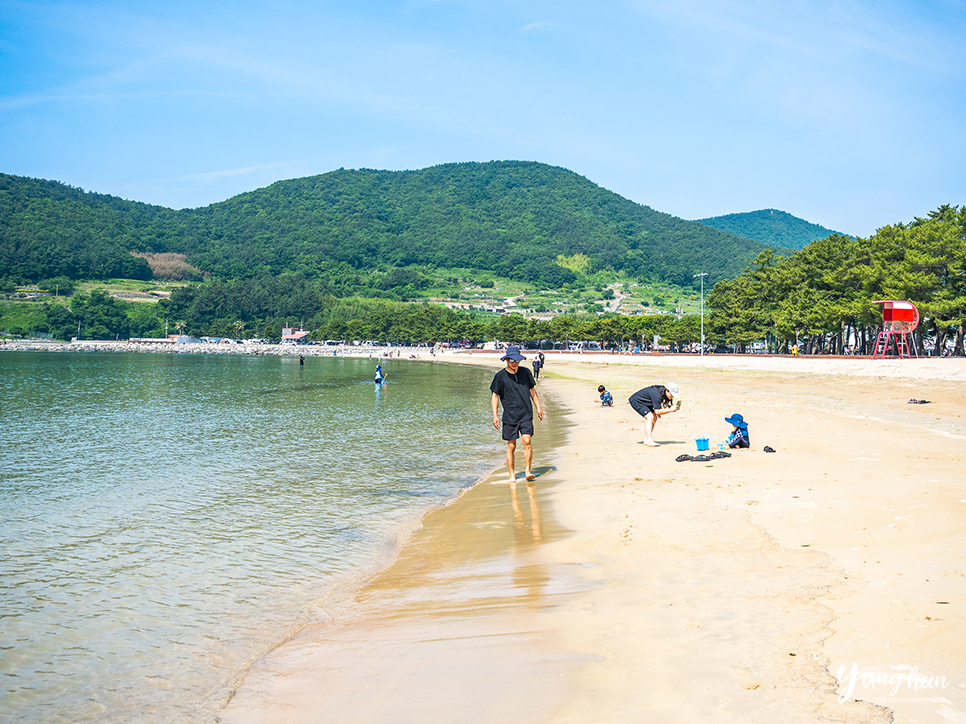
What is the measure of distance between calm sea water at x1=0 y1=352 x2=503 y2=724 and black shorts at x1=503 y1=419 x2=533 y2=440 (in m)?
1.48

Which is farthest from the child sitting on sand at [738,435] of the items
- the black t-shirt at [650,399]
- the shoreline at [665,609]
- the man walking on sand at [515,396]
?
the man walking on sand at [515,396]

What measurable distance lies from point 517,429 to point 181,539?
5.10 metres

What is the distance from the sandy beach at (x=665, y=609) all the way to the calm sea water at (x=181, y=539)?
2.06 ft

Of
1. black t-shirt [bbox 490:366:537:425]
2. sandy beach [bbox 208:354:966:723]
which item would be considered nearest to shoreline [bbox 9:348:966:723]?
sandy beach [bbox 208:354:966:723]

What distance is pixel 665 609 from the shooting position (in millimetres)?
4984

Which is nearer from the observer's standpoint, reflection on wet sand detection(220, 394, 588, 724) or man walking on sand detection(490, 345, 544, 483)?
reflection on wet sand detection(220, 394, 588, 724)

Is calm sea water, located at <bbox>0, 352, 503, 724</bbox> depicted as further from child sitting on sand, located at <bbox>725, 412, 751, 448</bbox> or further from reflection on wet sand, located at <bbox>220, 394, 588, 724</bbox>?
child sitting on sand, located at <bbox>725, 412, 751, 448</bbox>

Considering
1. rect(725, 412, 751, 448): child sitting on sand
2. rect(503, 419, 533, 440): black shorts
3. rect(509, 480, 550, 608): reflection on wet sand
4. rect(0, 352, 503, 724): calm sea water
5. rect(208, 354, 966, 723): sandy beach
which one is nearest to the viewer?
rect(208, 354, 966, 723): sandy beach

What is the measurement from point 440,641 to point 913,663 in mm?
3009

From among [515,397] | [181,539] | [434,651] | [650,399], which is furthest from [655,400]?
[434,651]

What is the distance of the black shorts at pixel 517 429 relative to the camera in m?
10.7

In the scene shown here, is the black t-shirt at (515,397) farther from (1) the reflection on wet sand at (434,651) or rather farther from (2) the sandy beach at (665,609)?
(1) the reflection on wet sand at (434,651)

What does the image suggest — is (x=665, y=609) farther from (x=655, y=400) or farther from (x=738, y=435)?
(x=655, y=400)

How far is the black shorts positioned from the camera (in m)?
10.7
